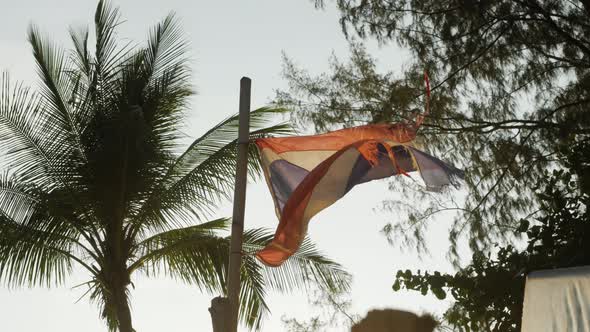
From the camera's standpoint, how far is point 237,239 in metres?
6.61

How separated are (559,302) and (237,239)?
323 centimetres

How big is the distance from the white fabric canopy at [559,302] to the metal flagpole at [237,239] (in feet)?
7.84

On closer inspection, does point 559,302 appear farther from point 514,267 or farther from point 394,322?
point 514,267

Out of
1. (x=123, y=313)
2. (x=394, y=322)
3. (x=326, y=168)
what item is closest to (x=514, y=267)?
(x=326, y=168)

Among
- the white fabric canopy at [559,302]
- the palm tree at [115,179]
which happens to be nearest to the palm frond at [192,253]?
the palm tree at [115,179]

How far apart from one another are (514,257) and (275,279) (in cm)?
520

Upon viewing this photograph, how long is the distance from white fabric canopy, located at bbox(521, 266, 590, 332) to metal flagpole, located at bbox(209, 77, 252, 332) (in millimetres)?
2391

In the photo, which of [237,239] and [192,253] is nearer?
[237,239]

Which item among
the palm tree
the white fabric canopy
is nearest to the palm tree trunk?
the palm tree

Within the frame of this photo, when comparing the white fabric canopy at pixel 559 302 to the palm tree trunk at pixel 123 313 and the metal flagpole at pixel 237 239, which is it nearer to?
the metal flagpole at pixel 237 239

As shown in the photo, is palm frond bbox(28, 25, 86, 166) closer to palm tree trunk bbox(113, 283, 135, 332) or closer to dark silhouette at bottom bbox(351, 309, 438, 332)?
palm tree trunk bbox(113, 283, 135, 332)

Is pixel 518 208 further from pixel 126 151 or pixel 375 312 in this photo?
pixel 375 312

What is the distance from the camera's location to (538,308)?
388cm

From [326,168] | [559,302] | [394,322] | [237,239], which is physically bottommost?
[394,322]
